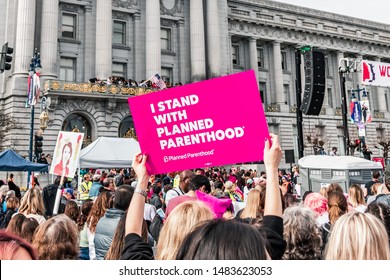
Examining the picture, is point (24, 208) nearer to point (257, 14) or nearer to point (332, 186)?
point (332, 186)

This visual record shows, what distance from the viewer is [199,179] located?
681cm

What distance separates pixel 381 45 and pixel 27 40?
177 feet

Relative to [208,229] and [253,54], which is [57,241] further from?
[253,54]

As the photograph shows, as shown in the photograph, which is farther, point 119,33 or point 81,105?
point 119,33

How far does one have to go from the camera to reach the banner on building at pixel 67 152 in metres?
9.21

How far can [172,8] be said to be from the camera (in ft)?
148

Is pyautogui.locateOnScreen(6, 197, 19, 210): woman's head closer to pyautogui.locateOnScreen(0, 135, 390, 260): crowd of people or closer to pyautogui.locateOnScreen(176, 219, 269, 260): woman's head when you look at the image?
pyautogui.locateOnScreen(0, 135, 390, 260): crowd of people

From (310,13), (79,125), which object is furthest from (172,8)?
(310,13)

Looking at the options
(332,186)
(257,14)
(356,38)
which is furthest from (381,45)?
(332,186)

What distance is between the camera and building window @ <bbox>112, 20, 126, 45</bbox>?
42.1 metres

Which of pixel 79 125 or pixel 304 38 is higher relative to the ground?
pixel 304 38

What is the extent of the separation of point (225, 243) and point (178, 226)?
3.49 feet

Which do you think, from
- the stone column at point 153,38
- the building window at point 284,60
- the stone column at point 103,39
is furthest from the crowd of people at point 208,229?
the building window at point 284,60
